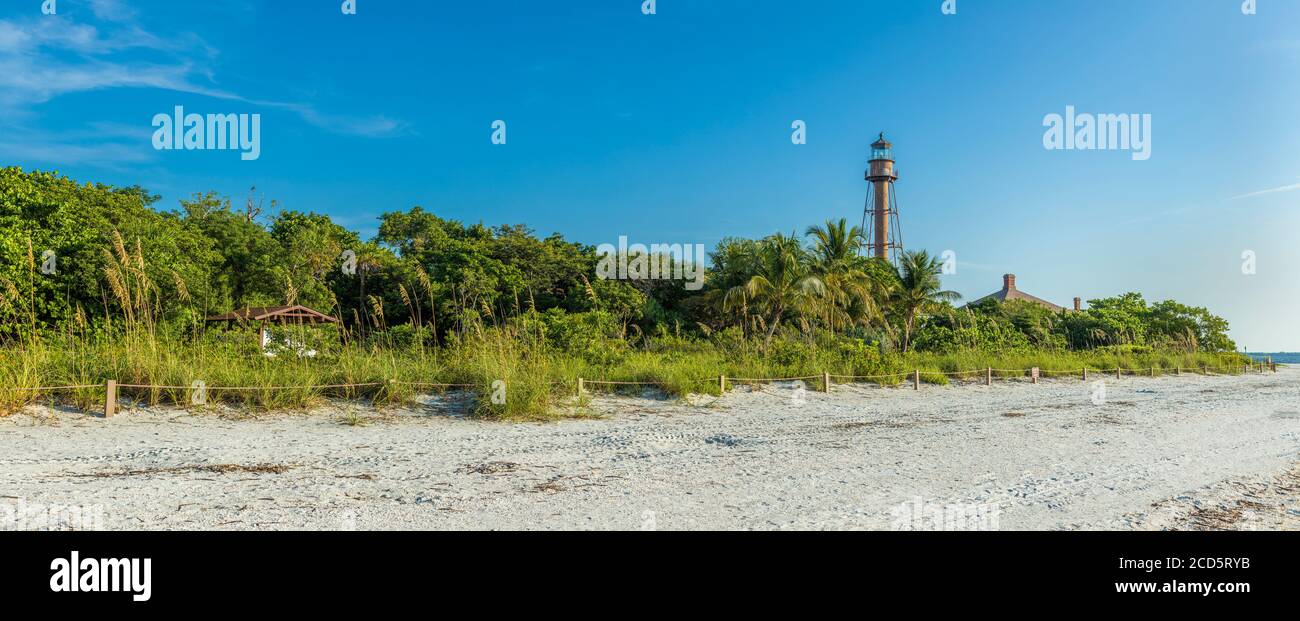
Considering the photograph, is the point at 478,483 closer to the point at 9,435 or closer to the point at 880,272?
the point at 9,435

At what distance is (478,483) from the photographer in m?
5.24

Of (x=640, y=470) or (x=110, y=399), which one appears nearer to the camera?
(x=640, y=470)

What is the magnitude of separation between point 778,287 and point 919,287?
310 inches

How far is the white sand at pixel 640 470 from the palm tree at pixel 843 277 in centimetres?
1725

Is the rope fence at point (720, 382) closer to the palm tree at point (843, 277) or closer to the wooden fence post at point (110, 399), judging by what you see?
the wooden fence post at point (110, 399)

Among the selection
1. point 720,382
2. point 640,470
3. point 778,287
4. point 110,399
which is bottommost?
point 640,470

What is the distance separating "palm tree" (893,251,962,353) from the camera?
30062 millimetres

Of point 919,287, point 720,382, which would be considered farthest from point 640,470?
point 919,287

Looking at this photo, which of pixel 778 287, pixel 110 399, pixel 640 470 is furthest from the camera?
pixel 778 287

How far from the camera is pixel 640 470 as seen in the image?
5.83 m

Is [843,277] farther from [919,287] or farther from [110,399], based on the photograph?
[110,399]

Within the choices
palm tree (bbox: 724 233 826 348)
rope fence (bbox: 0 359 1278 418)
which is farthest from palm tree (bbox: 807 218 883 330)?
rope fence (bbox: 0 359 1278 418)

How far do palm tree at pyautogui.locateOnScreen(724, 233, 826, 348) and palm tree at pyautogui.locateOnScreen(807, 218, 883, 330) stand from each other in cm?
109

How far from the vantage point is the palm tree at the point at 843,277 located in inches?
1068
